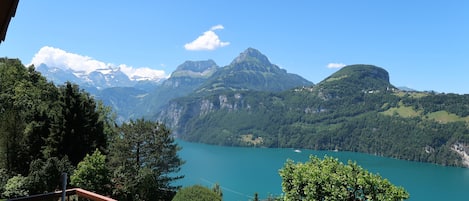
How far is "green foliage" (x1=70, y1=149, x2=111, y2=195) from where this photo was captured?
12.2 m

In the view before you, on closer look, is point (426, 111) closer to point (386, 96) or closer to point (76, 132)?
point (386, 96)

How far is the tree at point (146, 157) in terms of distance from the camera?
16031 millimetres

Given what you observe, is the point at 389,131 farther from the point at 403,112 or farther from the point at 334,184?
the point at 334,184

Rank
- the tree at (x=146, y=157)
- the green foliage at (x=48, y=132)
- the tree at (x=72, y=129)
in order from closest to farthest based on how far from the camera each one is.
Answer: the green foliage at (x=48, y=132) → the tree at (x=146, y=157) → the tree at (x=72, y=129)

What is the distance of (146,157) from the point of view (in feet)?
58.8

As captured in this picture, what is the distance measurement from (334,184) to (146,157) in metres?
10.3

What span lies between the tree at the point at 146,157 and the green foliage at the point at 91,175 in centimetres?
272

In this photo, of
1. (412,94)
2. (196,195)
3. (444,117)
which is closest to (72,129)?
(196,195)

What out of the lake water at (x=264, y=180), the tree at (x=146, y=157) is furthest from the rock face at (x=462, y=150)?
the tree at (x=146, y=157)

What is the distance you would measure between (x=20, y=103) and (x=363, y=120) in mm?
175964

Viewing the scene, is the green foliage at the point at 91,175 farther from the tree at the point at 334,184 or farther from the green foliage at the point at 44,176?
the tree at the point at 334,184

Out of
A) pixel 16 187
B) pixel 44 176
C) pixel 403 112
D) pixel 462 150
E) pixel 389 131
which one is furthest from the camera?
pixel 403 112

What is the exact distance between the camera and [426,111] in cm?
15850

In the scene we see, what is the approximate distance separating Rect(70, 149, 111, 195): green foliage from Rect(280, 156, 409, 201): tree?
1164 centimetres
